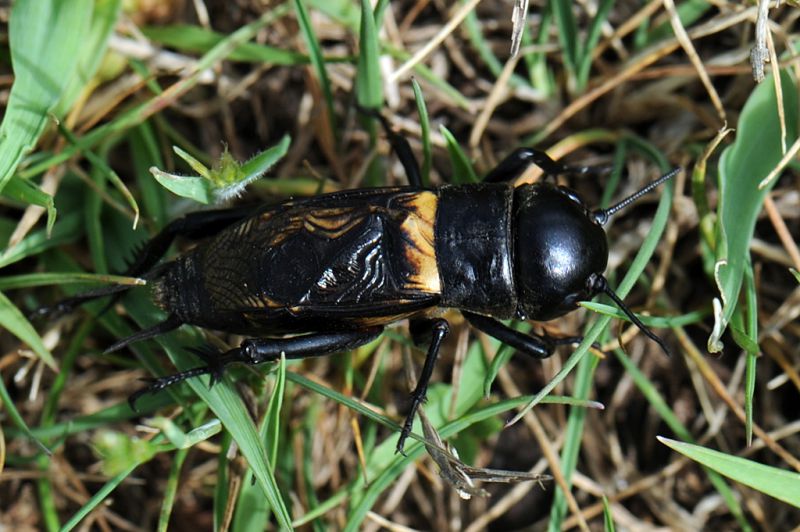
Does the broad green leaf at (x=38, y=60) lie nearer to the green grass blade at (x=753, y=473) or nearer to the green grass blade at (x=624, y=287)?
the green grass blade at (x=624, y=287)

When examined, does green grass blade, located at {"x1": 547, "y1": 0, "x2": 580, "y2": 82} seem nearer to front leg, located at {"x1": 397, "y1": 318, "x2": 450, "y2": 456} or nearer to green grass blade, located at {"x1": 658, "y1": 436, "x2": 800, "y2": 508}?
front leg, located at {"x1": 397, "y1": 318, "x2": 450, "y2": 456}

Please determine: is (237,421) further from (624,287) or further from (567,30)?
(567,30)

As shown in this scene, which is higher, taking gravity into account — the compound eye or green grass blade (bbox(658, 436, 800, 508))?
the compound eye

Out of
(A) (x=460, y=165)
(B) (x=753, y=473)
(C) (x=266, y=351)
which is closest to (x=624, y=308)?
(B) (x=753, y=473)

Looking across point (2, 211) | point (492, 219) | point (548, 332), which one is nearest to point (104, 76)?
point (2, 211)

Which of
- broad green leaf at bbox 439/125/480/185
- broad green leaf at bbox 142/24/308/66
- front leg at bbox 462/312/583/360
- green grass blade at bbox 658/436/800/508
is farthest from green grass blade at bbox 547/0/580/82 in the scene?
green grass blade at bbox 658/436/800/508

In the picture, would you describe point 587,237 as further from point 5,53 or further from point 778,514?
point 5,53
